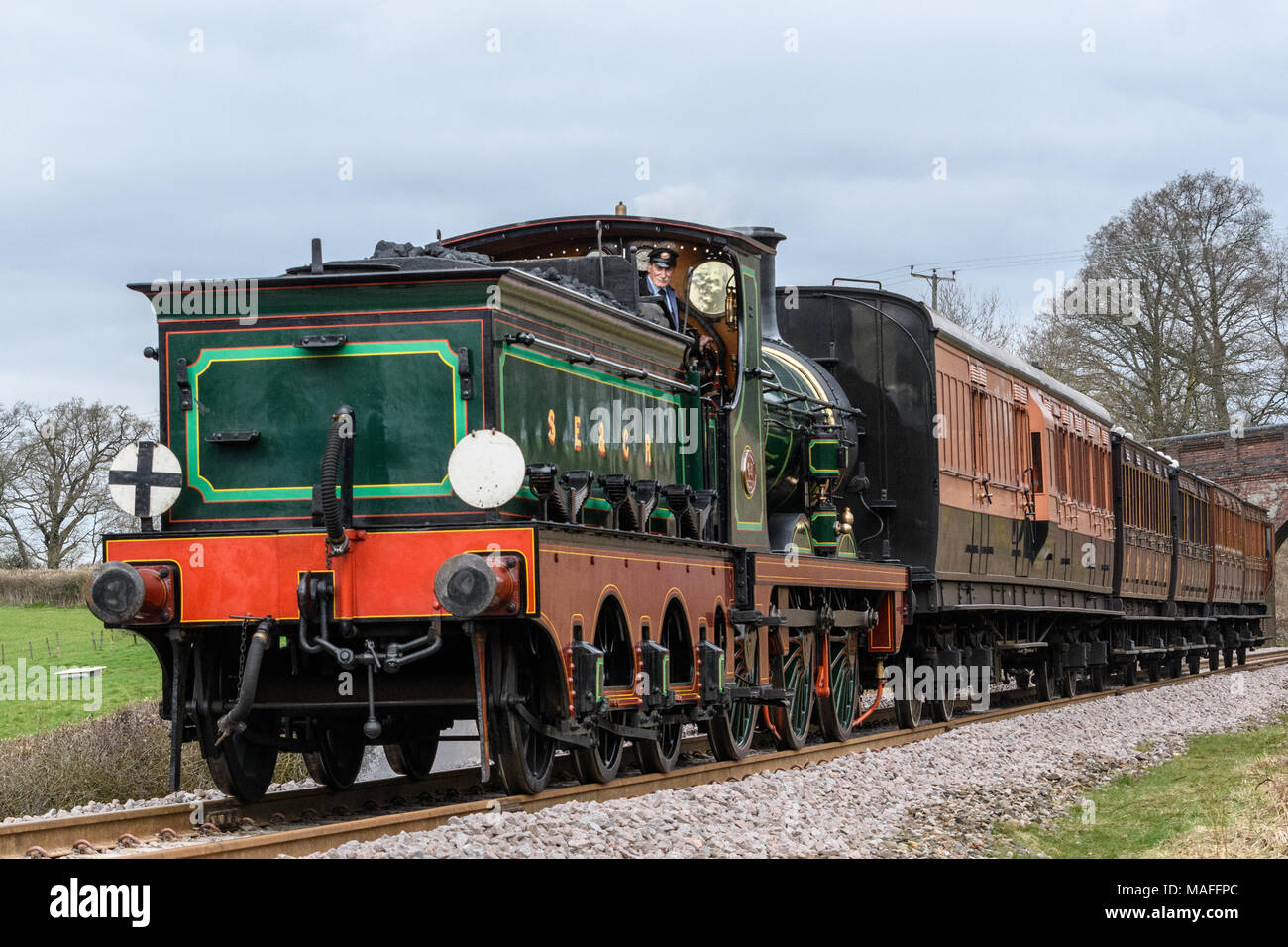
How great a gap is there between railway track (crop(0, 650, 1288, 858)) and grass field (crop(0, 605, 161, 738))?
10854 millimetres

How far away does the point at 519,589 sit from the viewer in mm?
8242

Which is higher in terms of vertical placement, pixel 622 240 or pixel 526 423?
pixel 622 240

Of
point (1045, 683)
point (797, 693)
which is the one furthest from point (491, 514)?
point (1045, 683)

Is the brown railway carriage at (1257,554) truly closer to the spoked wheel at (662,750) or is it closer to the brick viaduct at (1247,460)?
the brick viaduct at (1247,460)

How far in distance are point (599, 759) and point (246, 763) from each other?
6.97ft

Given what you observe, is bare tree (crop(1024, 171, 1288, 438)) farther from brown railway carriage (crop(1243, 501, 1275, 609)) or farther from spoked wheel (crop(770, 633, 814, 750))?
spoked wheel (crop(770, 633, 814, 750))

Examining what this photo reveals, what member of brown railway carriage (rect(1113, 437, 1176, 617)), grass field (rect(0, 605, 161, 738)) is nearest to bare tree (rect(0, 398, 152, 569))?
grass field (rect(0, 605, 161, 738))

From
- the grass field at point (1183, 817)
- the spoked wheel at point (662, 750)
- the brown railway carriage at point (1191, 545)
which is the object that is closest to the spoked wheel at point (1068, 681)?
the brown railway carriage at point (1191, 545)

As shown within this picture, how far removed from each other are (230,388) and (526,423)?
5.54ft

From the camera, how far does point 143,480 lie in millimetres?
8711

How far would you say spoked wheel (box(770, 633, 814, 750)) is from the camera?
12734mm

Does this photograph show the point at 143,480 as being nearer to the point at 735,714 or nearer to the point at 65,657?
the point at 735,714

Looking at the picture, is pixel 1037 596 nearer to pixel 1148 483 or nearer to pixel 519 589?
pixel 1148 483
